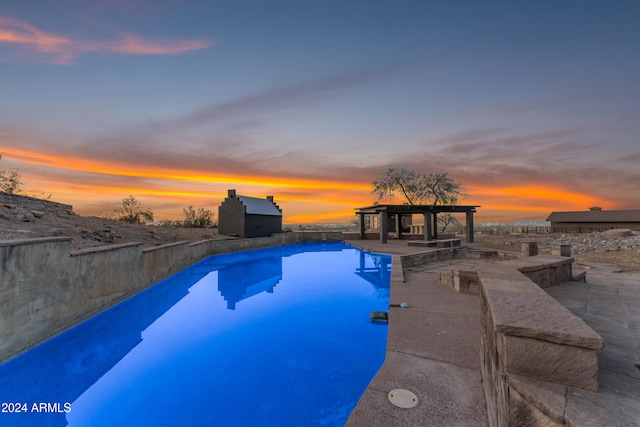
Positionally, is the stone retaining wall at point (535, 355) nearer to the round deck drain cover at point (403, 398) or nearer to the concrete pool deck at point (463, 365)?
the concrete pool deck at point (463, 365)

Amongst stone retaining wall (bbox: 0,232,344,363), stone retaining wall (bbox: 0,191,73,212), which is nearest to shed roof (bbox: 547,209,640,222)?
stone retaining wall (bbox: 0,232,344,363)

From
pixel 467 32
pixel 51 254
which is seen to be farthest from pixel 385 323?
pixel 467 32

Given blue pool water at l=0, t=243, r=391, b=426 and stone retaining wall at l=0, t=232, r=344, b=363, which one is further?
stone retaining wall at l=0, t=232, r=344, b=363

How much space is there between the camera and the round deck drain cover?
2789 mm

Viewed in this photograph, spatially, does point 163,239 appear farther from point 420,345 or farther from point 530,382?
point 530,382

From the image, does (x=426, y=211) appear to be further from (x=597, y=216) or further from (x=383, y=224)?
(x=597, y=216)

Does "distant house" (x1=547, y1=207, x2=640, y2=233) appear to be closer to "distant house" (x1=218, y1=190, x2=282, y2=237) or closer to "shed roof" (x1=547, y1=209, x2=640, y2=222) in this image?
"shed roof" (x1=547, y1=209, x2=640, y2=222)

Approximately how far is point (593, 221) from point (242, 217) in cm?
4842

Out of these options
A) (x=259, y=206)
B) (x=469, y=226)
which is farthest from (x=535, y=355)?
(x=259, y=206)

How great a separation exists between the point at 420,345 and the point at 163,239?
58.6 ft

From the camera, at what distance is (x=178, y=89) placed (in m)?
12.0

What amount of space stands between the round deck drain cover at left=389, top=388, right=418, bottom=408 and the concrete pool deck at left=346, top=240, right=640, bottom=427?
5 cm

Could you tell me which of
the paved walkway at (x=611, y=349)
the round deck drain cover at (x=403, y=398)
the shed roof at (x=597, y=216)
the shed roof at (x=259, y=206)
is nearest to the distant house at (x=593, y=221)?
the shed roof at (x=597, y=216)

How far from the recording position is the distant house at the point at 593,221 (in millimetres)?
35969
